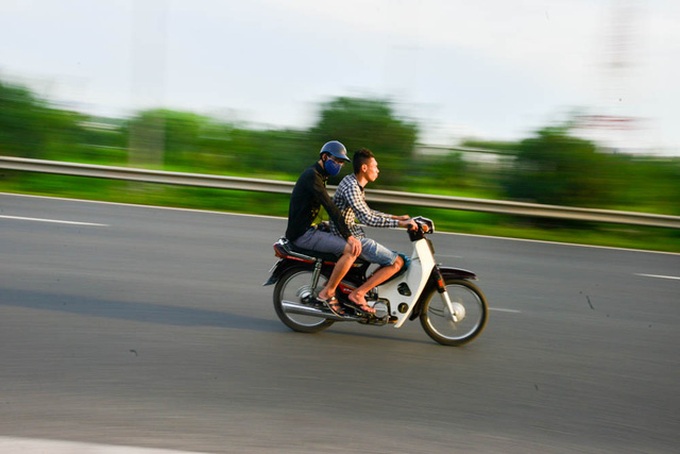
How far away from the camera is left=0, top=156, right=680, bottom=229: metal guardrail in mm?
14648

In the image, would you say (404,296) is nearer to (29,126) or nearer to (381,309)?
(381,309)

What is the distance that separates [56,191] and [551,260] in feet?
32.1

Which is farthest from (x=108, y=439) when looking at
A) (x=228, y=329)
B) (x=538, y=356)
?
(x=538, y=356)

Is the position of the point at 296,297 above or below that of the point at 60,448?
below

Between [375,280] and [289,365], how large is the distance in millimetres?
1205

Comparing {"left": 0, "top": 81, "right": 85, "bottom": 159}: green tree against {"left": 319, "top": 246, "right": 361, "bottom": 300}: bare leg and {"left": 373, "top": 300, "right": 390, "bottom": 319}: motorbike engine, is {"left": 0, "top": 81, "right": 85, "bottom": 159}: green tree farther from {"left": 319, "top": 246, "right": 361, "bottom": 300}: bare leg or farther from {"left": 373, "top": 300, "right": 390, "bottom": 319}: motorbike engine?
{"left": 373, "top": 300, "right": 390, "bottom": 319}: motorbike engine

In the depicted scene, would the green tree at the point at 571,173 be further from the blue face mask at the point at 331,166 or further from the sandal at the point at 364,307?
the blue face mask at the point at 331,166

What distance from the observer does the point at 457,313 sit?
696 centimetres

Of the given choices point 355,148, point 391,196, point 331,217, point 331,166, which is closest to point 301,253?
point 331,217

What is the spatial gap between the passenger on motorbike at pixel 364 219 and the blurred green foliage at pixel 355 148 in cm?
816

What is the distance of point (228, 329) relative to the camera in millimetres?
7004

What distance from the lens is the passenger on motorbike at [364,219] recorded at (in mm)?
6621

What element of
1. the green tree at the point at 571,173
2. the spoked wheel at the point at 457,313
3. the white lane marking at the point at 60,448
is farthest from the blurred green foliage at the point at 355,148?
the white lane marking at the point at 60,448

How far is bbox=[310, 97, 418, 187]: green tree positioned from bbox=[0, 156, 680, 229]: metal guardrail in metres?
1.96
